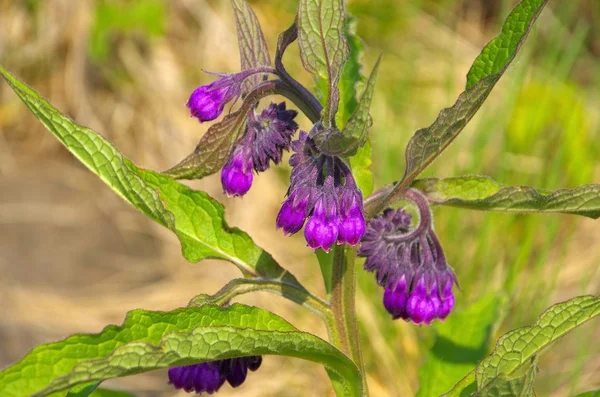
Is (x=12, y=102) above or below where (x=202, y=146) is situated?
above

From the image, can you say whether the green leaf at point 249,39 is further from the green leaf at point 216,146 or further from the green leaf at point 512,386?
the green leaf at point 512,386

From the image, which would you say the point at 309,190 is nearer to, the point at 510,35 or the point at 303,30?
the point at 303,30

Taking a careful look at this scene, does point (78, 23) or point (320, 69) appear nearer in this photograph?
point (320, 69)

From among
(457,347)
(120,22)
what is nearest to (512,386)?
(457,347)

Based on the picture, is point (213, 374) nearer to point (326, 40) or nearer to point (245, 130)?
point (245, 130)

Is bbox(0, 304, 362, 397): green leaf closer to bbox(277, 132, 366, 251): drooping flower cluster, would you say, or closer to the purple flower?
bbox(277, 132, 366, 251): drooping flower cluster

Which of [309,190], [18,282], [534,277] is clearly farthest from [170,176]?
[18,282]

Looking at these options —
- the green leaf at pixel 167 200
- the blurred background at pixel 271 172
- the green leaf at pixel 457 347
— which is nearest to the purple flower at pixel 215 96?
the green leaf at pixel 167 200
